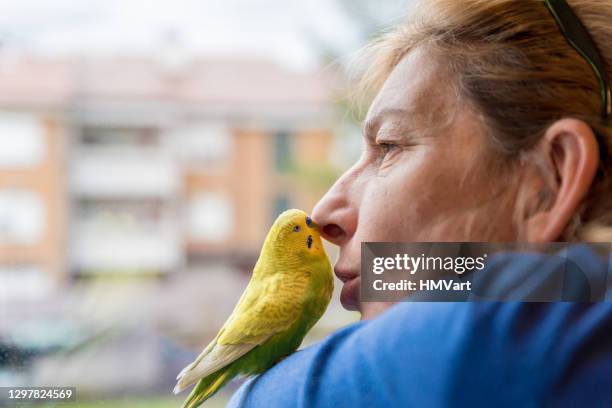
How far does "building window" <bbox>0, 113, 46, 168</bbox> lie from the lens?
106cm

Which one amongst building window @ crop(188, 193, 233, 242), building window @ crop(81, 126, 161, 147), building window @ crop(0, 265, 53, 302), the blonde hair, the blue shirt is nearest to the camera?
the blue shirt

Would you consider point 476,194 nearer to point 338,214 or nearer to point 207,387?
point 338,214

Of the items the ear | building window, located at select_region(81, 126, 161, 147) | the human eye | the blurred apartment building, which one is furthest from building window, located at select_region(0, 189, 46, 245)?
the ear

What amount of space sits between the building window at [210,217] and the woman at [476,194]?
0.62m

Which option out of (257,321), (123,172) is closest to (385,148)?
(257,321)

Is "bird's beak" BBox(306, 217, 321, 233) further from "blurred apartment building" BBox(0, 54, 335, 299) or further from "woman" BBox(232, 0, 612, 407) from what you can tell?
"blurred apartment building" BBox(0, 54, 335, 299)

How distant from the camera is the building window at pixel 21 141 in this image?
3.48 feet

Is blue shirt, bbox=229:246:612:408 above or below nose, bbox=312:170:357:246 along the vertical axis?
below

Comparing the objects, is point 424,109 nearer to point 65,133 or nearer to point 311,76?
point 65,133

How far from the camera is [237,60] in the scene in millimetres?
1330

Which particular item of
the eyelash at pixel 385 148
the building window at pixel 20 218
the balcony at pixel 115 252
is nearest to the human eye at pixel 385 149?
the eyelash at pixel 385 148

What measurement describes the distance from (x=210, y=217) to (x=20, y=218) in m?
0.40

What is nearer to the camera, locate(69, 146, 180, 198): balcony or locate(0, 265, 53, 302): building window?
locate(0, 265, 53, 302): building window
